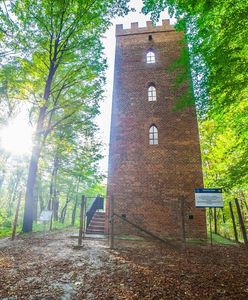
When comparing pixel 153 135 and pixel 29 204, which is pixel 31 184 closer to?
pixel 29 204

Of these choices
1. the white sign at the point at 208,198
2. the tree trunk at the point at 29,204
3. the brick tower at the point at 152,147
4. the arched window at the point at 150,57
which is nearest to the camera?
the white sign at the point at 208,198

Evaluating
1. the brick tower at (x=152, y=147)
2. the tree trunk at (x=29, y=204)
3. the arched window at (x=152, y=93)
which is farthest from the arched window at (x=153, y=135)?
the tree trunk at (x=29, y=204)

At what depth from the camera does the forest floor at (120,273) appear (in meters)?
3.58

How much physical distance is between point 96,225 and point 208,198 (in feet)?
21.1

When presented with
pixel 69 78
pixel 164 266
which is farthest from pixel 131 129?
pixel 164 266

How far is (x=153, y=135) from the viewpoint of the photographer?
11.2 metres

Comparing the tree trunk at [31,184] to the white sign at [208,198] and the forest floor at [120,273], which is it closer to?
the forest floor at [120,273]

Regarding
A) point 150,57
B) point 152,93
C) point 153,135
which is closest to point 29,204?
point 153,135

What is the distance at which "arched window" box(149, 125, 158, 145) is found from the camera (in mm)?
11076

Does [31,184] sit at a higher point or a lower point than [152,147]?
lower

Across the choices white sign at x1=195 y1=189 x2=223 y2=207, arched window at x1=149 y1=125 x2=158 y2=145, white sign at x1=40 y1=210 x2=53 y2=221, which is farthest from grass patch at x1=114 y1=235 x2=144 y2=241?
arched window at x1=149 y1=125 x2=158 y2=145

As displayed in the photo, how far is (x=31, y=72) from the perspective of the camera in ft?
34.5

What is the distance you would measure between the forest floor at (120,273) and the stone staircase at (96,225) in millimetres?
3804

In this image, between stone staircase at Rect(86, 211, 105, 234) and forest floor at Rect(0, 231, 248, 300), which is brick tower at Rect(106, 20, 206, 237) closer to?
stone staircase at Rect(86, 211, 105, 234)
